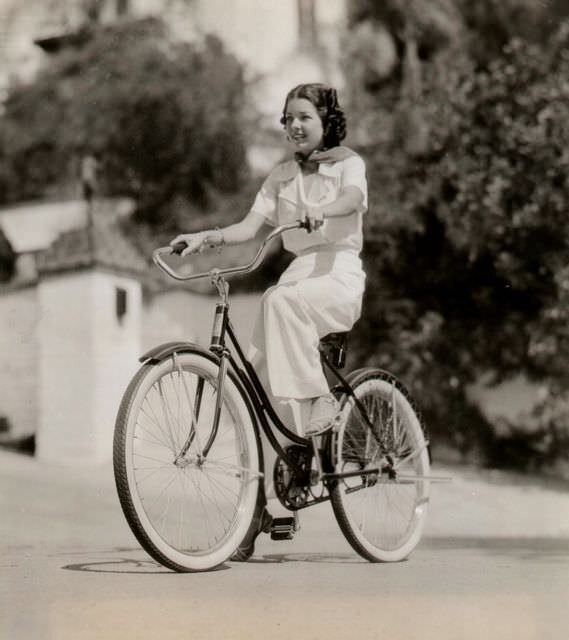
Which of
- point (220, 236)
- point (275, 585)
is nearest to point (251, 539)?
point (275, 585)

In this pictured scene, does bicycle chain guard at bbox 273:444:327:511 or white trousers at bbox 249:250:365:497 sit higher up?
white trousers at bbox 249:250:365:497

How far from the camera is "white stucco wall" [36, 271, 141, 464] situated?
15.2 ft

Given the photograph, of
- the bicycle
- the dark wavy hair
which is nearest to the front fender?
the bicycle

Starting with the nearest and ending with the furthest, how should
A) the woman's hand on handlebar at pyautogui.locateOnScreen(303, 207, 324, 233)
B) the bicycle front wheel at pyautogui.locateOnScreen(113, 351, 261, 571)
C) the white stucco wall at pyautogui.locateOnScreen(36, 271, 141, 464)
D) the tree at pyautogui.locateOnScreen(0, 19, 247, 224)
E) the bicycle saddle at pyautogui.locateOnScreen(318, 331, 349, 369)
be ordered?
the bicycle front wheel at pyautogui.locateOnScreen(113, 351, 261, 571), the woman's hand on handlebar at pyautogui.locateOnScreen(303, 207, 324, 233), the bicycle saddle at pyautogui.locateOnScreen(318, 331, 349, 369), the white stucco wall at pyautogui.locateOnScreen(36, 271, 141, 464), the tree at pyautogui.locateOnScreen(0, 19, 247, 224)

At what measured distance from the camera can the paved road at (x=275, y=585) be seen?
289cm

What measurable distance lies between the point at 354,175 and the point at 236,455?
1.00 meters

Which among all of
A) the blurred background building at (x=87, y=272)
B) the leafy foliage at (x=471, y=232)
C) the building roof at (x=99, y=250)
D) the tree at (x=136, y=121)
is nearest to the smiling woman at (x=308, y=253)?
the blurred background building at (x=87, y=272)

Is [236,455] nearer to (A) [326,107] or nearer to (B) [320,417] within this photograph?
(B) [320,417]

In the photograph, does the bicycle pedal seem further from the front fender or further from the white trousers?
the front fender

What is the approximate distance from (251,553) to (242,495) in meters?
0.26

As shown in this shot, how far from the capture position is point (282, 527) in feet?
10.7

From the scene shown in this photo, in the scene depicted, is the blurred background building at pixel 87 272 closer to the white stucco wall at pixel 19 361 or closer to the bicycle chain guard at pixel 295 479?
the white stucco wall at pixel 19 361

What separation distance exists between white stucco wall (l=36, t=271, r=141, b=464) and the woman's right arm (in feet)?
4.43

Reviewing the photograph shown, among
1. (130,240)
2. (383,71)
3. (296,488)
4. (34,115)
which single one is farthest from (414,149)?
(296,488)
